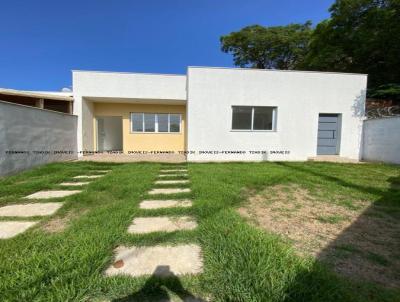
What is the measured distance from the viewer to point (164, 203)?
395 centimetres

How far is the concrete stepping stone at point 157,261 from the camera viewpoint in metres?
1.99

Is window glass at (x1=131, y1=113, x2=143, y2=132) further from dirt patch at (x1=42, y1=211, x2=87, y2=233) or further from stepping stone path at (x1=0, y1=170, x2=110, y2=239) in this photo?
dirt patch at (x1=42, y1=211, x2=87, y2=233)

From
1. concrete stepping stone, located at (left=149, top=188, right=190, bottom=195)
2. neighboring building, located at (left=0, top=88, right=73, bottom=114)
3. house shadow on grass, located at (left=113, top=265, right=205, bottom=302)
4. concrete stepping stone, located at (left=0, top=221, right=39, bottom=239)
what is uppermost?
neighboring building, located at (left=0, top=88, right=73, bottom=114)

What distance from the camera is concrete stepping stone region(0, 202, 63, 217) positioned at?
3.43 m

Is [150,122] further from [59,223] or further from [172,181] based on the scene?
[59,223]

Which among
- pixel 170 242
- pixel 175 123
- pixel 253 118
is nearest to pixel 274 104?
pixel 253 118

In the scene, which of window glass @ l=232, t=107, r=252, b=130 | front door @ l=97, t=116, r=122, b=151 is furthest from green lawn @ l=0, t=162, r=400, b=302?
front door @ l=97, t=116, r=122, b=151

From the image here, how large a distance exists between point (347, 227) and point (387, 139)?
8246mm

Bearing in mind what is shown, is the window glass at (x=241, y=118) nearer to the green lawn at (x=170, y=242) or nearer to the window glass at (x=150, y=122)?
the window glass at (x=150, y=122)

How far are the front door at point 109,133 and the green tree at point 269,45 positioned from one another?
1935cm

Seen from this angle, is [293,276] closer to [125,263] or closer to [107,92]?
[125,263]

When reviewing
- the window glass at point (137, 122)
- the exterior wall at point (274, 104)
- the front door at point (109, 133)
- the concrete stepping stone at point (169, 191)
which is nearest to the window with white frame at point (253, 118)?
the exterior wall at point (274, 104)

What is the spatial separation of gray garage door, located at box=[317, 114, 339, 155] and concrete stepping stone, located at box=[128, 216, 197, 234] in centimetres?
889

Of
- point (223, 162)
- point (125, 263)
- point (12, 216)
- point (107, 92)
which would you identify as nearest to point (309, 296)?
point (125, 263)
